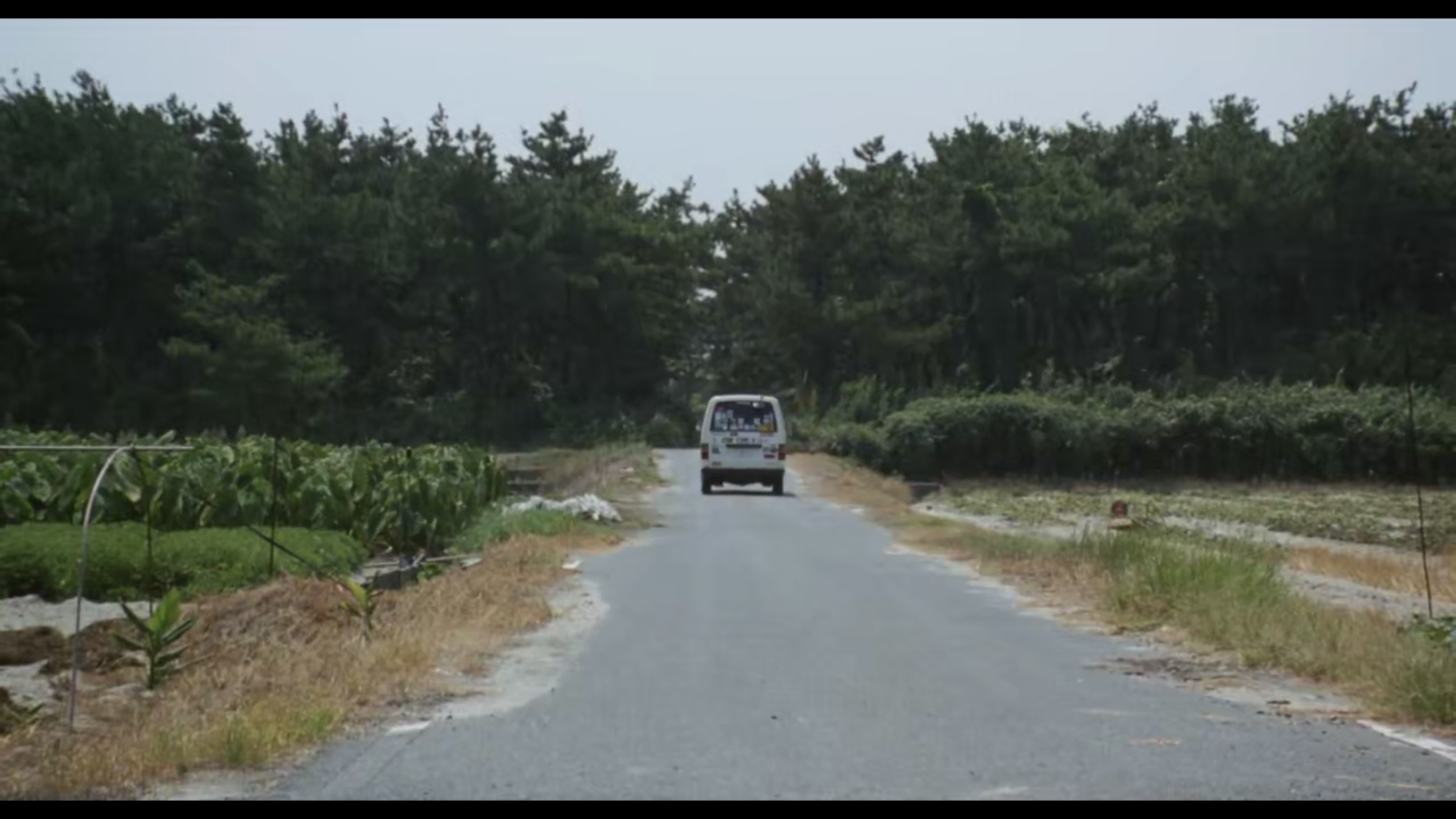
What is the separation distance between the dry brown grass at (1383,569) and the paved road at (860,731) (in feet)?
25.4

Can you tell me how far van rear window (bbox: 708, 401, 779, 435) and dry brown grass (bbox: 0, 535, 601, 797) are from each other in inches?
672

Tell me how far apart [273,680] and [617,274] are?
209ft

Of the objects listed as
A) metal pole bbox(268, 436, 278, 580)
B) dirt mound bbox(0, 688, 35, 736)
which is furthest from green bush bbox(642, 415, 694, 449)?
dirt mound bbox(0, 688, 35, 736)

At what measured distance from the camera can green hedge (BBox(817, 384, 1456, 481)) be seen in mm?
50938

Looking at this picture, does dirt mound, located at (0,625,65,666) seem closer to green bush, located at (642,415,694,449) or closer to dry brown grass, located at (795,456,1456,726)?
dry brown grass, located at (795,456,1456,726)

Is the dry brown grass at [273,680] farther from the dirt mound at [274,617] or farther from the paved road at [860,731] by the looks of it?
the paved road at [860,731]

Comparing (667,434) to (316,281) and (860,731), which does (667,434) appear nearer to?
(316,281)

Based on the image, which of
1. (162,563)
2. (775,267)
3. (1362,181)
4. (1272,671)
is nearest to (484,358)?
(775,267)

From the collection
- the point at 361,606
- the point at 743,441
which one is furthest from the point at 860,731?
the point at 743,441

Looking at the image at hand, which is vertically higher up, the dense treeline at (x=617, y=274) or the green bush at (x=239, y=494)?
the dense treeline at (x=617, y=274)

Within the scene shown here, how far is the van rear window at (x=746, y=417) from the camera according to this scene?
1432 inches

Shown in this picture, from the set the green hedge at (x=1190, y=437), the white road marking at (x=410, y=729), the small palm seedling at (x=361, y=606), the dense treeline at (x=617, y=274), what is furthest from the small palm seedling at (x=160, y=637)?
the dense treeline at (x=617, y=274)
